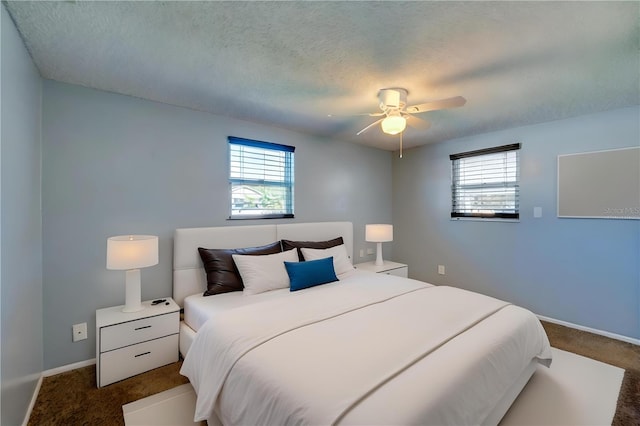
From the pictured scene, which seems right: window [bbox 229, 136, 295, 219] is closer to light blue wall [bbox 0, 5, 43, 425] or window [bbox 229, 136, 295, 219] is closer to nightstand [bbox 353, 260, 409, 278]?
nightstand [bbox 353, 260, 409, 278]

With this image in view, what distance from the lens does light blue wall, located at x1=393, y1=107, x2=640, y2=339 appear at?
2846 mm

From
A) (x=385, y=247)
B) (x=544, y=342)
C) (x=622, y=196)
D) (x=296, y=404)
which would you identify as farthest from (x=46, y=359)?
(x=622, y=196)

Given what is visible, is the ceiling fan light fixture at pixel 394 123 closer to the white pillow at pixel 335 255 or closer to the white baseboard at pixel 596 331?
the white pillow at pixel 335 255

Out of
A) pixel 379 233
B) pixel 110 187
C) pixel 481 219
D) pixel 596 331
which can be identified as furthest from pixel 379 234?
pixel 110 187

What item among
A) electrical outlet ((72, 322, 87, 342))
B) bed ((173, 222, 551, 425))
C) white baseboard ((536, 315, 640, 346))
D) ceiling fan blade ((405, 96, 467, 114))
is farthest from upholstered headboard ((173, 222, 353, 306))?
white baseboard ((536, 315, 640, 346))

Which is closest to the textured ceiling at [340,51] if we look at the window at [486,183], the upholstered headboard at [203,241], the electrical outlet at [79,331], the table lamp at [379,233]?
the window at [486,183]

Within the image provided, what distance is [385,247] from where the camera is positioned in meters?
4.83

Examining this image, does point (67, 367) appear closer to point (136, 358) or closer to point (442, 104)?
point (136, 358)

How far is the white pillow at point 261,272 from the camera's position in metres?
2.61

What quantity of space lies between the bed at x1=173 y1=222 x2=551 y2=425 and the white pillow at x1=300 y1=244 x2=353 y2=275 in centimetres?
67

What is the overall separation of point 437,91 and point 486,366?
209cm

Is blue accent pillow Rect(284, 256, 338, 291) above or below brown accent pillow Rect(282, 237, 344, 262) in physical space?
below

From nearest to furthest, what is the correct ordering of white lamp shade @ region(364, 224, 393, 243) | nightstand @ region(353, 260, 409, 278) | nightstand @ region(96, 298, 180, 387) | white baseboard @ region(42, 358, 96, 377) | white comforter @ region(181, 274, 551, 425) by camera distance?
white comforter @ region(181, 274, 551, 425) < nightstand @ region(96, 298, 180, 387) < white baseboard @ region(42, 358, 96, 377) < nightstand @ region(353, 260, 409, 278) < white lamp shade @ region(364, 224, 393, 243)

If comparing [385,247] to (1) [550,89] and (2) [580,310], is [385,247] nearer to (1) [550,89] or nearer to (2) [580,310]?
(2) [580,310]
